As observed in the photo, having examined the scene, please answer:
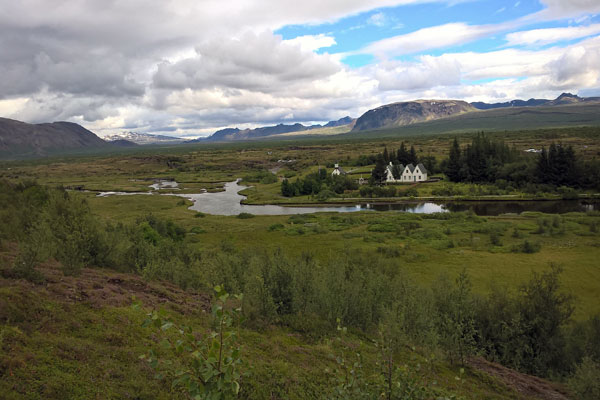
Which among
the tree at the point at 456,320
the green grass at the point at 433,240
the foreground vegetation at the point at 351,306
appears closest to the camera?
the foreground vegetation at the point at 351,306

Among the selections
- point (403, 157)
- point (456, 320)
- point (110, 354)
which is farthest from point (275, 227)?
point (403, 157)

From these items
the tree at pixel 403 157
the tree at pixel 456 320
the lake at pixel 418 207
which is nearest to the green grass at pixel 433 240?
the lake at pixel 418 207

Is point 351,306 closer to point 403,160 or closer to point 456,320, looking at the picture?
point 456,320

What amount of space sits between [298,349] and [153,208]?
229 ft

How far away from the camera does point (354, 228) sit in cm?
5544

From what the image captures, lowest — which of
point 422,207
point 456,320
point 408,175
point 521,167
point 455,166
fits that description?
point 422,207

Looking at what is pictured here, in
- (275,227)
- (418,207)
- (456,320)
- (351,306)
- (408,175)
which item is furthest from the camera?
(408,175)

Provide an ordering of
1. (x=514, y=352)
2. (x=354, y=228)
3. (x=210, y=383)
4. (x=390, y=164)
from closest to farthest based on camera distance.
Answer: (x=210, y=383)
(x=514, y=352)
(x=354, y=228)
(x=390, y=164)

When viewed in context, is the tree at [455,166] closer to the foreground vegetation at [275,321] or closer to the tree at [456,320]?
the foreground vegetation at [275,321]

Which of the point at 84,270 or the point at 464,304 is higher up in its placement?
the point at 84,270

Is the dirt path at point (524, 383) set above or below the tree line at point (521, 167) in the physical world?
below

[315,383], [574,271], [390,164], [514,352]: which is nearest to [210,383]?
[315,383]

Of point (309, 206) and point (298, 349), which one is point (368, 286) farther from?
point (309, 206)

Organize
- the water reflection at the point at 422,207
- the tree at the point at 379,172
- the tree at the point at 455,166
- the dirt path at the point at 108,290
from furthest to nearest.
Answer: the tree at the point at 379,172
the tree at the point at 455,166
the water reflection at the point at 422,207
the dirt path at the point at 108,290
